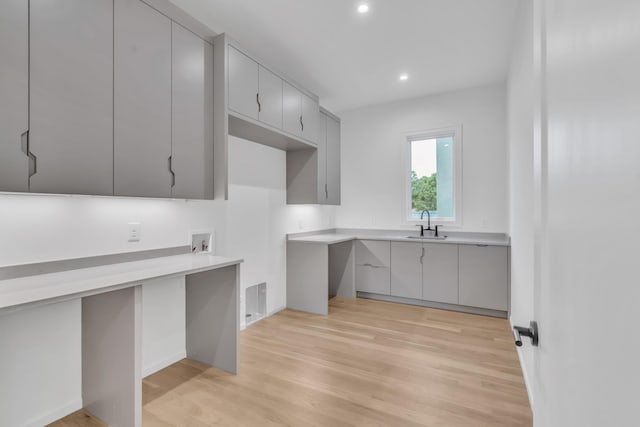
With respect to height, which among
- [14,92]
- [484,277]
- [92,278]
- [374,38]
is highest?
[374,38]

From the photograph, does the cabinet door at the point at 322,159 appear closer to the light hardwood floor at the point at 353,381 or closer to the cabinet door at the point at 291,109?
the cabinet door at the point at 291,109

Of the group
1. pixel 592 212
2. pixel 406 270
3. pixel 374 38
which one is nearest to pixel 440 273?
pixel 406 270

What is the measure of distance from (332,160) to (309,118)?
0.87 m

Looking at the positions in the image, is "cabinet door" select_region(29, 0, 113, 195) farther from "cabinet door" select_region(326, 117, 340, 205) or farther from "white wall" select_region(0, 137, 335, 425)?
"cabinet door" select_region(326, 117, 340, 205)

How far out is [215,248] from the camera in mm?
2750

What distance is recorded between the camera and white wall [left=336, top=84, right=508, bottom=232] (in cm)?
383

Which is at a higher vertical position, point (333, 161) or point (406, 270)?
point (333, 161)

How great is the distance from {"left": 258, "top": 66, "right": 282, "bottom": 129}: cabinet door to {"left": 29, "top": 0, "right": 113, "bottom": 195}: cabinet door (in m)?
1.20

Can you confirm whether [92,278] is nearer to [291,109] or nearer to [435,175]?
[291,109]

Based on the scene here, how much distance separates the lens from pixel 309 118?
137 inches

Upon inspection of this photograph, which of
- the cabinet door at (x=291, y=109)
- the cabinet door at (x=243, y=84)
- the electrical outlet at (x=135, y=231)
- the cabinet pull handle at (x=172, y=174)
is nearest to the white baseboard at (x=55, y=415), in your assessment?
the electrical outlet at (x=135, y=231)

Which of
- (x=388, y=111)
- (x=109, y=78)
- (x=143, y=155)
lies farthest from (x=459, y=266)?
(x=109, y=78)

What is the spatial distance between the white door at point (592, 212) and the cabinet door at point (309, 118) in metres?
2.80

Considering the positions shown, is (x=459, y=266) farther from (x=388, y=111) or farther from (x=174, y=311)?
(x=174, y=311)
